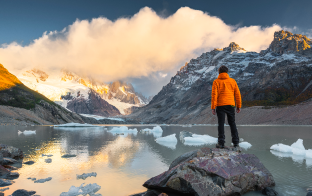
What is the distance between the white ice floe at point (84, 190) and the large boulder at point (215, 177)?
4.69 feet

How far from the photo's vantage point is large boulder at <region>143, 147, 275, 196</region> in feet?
16.7

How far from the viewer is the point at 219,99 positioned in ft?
22.9

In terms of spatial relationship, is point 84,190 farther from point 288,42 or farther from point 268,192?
point 288,42

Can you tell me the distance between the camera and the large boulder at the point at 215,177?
508 centimetres

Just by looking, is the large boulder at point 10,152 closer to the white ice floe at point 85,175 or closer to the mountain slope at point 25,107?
the white ice floe at point 85,175

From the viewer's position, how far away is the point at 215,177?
5.24 metres

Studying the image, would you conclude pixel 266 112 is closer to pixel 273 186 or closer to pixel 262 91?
pixel 262 91

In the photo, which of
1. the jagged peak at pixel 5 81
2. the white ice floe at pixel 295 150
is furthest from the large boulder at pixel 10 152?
the jagged peak at pixel 5 81

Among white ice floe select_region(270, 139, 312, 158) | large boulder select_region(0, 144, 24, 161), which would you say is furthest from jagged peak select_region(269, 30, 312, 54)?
large boulder select_region(0, 144, 24, 161)

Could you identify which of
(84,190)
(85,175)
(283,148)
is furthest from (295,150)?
(84,190)

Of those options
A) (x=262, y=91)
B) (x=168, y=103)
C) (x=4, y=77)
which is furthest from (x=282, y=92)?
(x=4, y=77)

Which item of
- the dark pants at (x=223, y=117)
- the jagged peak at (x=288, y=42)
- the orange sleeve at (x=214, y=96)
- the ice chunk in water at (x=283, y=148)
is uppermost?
the jagged peak at (x=288, y=42)

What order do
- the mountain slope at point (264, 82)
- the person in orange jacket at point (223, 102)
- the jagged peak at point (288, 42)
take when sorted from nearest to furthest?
the person in orange jacket at point (223, 102) < the mountain slope at point (264, 82) < the jagged peak at point (288, 42)

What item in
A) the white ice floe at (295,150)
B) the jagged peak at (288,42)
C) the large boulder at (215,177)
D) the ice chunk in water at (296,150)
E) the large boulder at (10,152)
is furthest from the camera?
the jagged peak at (288,42)
